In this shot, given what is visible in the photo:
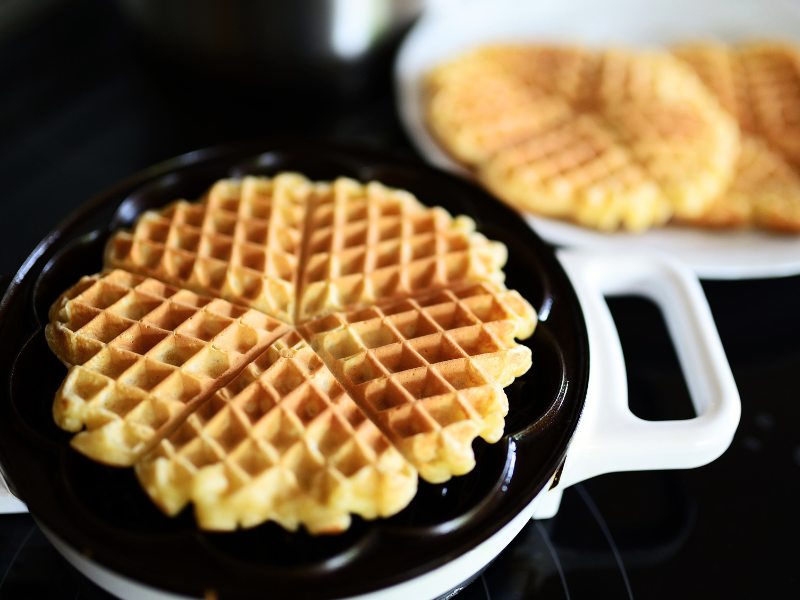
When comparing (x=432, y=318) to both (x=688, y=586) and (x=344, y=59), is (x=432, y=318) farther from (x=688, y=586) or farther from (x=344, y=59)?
(x=344, y=59)

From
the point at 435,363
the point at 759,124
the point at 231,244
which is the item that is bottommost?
the point at 759,124

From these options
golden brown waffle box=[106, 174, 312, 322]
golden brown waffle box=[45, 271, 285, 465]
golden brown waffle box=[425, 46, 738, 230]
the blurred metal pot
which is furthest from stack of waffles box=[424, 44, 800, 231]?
golden brown waffle box=[45, 271, 285, 465]

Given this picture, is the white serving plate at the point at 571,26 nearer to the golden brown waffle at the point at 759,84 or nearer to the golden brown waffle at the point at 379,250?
the golden brown waffle at the point at 759,84

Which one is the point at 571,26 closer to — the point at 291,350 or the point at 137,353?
the point at 291,350

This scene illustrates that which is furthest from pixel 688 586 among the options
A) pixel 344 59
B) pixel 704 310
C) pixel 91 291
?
pixel 344 59

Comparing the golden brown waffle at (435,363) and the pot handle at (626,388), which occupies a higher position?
the golden brown waffle at (435,363)

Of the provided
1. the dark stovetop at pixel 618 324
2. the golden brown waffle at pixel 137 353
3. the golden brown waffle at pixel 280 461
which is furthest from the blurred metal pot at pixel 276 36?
the golden brown waffle at pixel 280 461

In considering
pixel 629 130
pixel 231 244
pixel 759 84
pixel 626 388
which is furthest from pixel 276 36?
pixel 759 84
